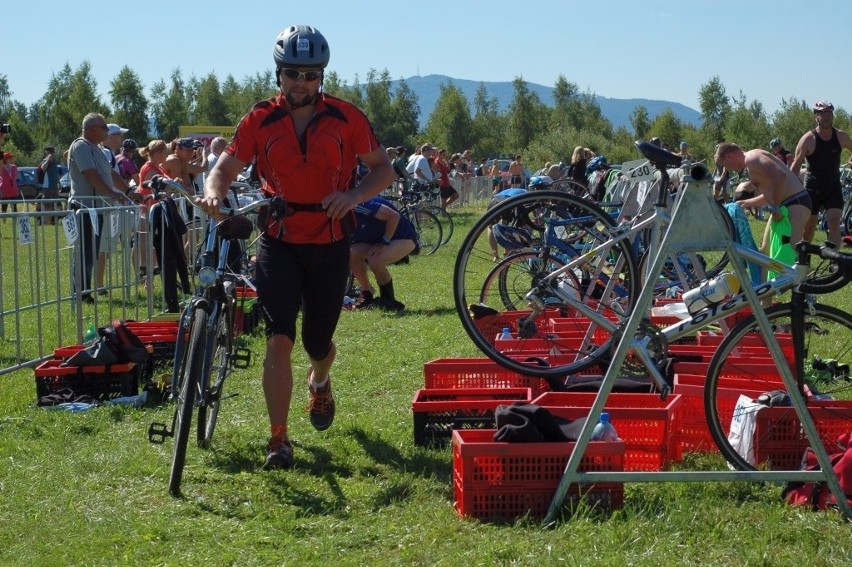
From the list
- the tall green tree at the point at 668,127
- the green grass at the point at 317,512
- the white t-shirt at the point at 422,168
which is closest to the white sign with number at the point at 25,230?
the green grass at the point at 317,512

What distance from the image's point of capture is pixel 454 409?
5.71 meters

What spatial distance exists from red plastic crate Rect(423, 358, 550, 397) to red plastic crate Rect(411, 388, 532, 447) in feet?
1.45

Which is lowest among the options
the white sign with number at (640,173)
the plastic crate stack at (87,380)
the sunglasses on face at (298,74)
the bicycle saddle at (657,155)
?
the plastic crate stack at (87,380)

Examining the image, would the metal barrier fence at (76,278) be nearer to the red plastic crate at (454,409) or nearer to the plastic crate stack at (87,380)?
the plastic crate stack at (87,380)

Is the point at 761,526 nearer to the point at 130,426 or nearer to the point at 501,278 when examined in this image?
the point at 501,278

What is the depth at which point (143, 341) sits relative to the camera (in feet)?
26.8

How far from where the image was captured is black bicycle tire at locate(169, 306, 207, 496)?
4926 mm

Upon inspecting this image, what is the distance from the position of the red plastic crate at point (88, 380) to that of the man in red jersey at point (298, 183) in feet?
7.31

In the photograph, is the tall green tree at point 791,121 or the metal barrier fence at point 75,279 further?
the tall green tree at point 791,121

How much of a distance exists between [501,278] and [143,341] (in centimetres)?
276

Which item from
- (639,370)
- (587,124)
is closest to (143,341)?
(639,370)

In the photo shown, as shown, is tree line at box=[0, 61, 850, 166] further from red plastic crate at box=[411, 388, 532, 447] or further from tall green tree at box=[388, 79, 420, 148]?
red plastic crate at box=[411, 388, 532, 447]

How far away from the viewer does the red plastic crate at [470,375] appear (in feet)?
21.1

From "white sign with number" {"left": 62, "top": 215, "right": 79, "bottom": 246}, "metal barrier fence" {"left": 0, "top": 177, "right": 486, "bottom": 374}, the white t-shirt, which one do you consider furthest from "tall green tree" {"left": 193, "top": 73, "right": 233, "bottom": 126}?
"white sign with number" {"left": 62, "top": 215, "right": 79, "bottom": 246}
